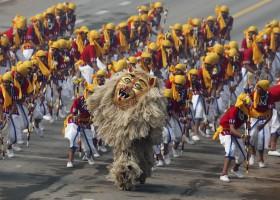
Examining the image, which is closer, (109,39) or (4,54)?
(4,54)

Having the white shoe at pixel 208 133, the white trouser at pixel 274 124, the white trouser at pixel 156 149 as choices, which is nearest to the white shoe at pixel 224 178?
the white trouser at pixel 156 149

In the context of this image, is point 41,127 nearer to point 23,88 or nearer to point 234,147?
point 23,88

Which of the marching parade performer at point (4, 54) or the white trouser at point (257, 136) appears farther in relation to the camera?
the marching parade performer at point (4, 54)

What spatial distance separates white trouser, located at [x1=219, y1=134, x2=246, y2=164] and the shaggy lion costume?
2.23m

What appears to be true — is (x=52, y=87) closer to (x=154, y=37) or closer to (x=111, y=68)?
(x=111, y=68)

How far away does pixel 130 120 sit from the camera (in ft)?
95.7

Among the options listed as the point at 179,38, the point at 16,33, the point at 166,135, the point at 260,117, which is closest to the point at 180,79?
the point at 166,135

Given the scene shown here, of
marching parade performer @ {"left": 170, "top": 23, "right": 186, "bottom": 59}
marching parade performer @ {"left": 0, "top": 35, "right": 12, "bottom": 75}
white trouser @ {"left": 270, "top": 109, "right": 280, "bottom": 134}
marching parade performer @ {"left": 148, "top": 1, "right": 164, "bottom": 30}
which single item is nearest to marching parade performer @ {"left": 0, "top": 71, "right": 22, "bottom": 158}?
marching parade performer @ {"left": 0, "top": 35, "right": 12, "bottom": 75}

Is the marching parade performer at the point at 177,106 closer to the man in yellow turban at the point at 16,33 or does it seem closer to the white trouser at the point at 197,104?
the white trouser at the point at 197,104

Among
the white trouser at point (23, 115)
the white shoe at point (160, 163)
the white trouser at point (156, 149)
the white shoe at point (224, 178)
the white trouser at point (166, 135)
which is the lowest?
the white shoe at point (224, 178)

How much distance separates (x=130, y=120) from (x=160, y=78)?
358 inches

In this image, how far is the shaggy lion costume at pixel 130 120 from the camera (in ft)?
95.6

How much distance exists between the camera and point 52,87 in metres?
37.4

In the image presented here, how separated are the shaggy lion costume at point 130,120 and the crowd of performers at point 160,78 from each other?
1.08 metres
